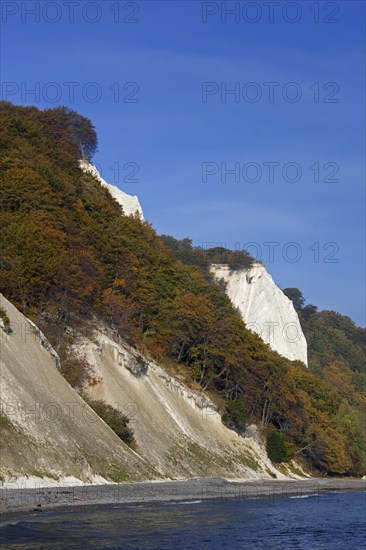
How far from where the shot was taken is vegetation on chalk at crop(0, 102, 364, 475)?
50375 mm

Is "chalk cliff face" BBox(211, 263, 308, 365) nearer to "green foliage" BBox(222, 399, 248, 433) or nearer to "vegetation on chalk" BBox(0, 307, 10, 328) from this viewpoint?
"green foliage" BBox(222, 399, 248, 433)

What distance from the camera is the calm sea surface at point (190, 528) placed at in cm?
2478

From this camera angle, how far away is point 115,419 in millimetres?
46562

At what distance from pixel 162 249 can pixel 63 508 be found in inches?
2161

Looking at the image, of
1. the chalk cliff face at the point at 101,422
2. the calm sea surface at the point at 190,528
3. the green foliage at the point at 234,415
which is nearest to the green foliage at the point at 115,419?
the chalk cliff face at the point at 101,422

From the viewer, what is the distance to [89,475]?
1479 inches

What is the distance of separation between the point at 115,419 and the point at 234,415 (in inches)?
872

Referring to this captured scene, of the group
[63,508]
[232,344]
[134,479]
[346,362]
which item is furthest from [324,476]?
[346,362]

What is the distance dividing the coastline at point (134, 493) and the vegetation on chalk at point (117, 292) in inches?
393

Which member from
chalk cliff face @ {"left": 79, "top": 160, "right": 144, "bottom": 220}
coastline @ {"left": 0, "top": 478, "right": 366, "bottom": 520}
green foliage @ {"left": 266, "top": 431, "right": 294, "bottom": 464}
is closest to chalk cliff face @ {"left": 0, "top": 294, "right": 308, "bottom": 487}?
coastline @ {"left": 0, "top": 478, "right": 366, "bottom": 520}

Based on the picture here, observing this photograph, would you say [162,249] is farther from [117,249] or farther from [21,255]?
[21,255]

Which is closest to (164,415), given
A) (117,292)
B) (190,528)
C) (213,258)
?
(117,292)

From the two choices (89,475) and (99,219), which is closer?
(89,475)

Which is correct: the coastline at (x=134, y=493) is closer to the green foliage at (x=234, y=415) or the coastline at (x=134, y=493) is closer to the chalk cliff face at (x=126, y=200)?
the green foliage at (x=234, y=415)
